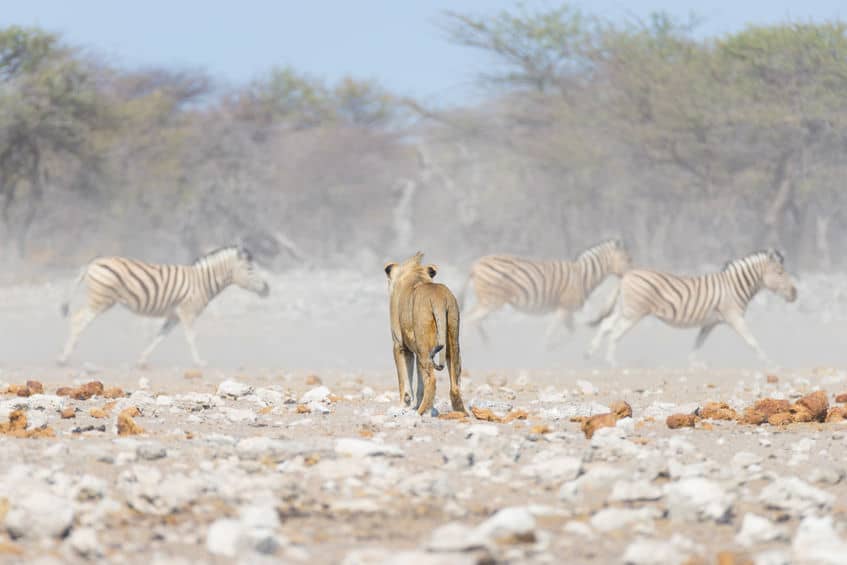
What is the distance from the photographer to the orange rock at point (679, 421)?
25.6ft

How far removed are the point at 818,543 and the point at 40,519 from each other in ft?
8.13

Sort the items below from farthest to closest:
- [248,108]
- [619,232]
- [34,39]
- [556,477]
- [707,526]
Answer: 1. [248,108]
2. [619,232]
3. [34,39]
4. [556,477]
5. [707,526]

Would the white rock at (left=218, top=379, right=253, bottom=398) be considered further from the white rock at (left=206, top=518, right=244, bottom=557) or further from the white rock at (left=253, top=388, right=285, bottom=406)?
the white rock at (left=206, top=518, right=244, bottom=557)

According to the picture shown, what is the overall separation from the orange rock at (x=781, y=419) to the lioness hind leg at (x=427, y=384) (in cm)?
189

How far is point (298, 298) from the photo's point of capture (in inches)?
1081

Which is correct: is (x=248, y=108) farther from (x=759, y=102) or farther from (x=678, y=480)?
(x=678, y=480)

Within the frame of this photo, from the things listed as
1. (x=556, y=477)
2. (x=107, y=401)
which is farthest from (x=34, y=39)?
(x=556, y=477)

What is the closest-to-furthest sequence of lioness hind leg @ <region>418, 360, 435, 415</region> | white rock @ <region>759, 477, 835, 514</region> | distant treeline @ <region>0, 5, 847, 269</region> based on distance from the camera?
white rock @ <region>759, 477, 835, 514</region>
lioness hind leg @ <region>418, 360, 435, 415</region>
distant treeline @ <region>0, 5, 847, 269</region>

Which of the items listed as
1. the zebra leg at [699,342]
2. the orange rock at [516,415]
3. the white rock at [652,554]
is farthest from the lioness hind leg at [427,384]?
the zebra leg at [699,342]

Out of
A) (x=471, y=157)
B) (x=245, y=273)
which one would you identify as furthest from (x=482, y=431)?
(x=471, y=157)

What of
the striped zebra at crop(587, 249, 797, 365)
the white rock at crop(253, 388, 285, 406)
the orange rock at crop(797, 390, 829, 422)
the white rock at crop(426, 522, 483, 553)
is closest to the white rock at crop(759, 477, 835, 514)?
the white rock at crop(426, 522, 483, 553)

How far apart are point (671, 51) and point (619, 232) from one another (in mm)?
5328

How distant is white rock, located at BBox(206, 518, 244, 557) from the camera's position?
15.1ft

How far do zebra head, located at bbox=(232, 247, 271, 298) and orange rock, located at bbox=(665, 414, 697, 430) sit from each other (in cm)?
1101
